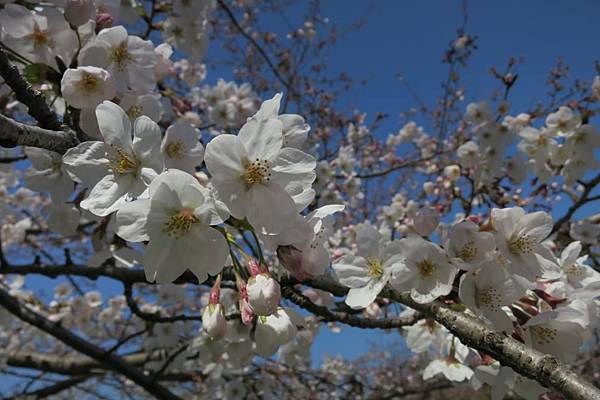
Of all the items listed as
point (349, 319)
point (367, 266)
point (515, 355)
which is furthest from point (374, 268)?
point (515, 355)

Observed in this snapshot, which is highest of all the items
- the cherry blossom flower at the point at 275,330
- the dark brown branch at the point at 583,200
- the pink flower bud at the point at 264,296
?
the dark brown branch at the point at 583,200

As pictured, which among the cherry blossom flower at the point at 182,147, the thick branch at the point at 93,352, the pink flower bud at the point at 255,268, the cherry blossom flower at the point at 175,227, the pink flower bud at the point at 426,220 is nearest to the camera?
the cherry blossom flower at the point at 175,227

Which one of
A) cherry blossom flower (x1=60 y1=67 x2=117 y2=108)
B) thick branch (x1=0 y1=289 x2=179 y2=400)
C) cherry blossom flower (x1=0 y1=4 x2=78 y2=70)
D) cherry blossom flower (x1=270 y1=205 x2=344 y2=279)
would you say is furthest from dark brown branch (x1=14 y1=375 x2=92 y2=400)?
cherry blossom flower (x1=270 y1=205 x2=344 y2=279)

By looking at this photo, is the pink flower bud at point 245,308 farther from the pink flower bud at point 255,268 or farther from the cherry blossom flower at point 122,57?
the cherry blossom flower at point 122,57

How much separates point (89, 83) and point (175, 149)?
0.31m

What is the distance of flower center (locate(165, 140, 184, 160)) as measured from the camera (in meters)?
1.42

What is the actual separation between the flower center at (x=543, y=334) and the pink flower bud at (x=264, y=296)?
84 centimetres

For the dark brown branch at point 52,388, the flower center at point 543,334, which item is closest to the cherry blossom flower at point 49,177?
the flower center at point 543,334

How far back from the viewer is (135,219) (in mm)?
1051

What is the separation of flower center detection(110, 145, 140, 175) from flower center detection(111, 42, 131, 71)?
493mm

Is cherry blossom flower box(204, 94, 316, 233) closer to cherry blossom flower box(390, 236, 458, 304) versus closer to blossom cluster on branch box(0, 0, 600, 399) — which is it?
blossom cluster on branch box(0, 0, 600, 399)

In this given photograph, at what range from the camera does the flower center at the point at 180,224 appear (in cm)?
110

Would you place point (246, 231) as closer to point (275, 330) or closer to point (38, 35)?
Result: point (275, 330)

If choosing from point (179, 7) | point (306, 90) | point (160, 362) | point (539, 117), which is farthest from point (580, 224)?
point (306, 90)
